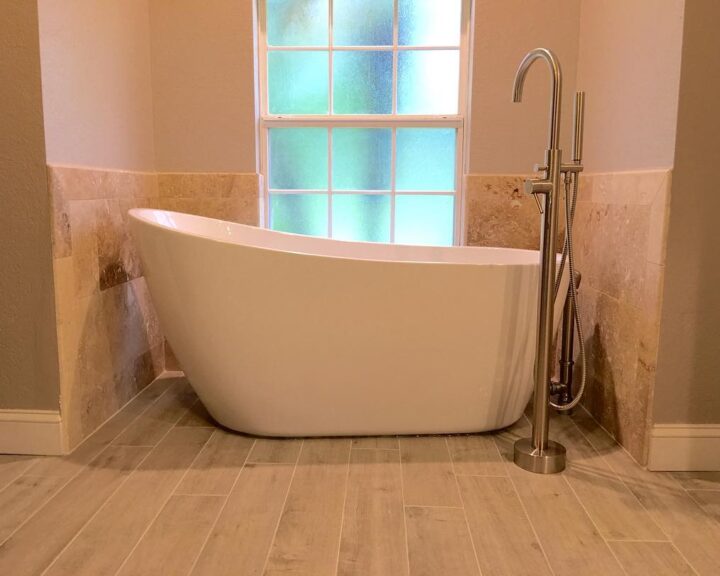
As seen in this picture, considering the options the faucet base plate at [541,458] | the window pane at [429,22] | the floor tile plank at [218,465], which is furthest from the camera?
the window pane at [429,22]

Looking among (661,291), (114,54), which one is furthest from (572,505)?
(114,54)

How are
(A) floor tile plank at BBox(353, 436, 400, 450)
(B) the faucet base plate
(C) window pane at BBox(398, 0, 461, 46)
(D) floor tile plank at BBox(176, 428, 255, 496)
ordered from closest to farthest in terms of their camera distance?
(D) floor tile plank at BBox(176, 428, 255, 496)
(B) the faucet base plate
(A) floor tile plank at BBox(353, 436, 400, 450)
(C) window pane at BBox(398, 0, 461, 46)

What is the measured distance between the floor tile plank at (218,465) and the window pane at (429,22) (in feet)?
6.01

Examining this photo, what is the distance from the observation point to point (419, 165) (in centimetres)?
297

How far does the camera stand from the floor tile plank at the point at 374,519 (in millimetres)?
1456

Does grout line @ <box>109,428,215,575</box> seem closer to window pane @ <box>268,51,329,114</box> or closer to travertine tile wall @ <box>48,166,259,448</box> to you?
travertine tile wall @ <box>48,166,259,448</box>

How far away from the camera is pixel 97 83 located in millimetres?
2324

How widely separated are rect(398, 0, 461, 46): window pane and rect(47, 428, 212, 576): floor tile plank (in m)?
1.88

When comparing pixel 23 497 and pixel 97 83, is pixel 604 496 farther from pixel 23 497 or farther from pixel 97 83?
pixel 97 83

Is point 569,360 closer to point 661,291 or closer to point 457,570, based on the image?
point 661,291

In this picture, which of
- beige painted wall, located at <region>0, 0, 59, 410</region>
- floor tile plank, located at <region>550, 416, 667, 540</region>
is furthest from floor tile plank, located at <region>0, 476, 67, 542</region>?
floor tile plank, located at <region>550, 416, 667, 540</region>

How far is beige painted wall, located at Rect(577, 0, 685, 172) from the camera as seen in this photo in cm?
190

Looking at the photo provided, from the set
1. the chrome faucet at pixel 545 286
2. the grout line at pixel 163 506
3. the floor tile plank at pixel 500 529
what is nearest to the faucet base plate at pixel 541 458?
the chrome faucet at pixel 545 286

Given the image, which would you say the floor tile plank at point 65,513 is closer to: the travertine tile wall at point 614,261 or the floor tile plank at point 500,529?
Answer: the floor tile plank at point 500,529
